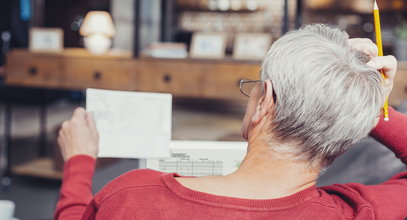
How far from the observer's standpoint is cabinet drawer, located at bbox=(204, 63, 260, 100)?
2.85m

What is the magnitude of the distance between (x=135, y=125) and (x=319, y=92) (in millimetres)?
534

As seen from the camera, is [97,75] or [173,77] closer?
[173,77]

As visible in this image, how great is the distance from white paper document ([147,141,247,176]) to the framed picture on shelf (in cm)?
187

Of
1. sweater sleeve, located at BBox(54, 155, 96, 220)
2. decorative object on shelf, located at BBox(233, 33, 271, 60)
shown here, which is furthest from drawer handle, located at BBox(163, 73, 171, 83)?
sweater sleeve, located at BBox(54, 155, 96, 220)

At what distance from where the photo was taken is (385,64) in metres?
0.89

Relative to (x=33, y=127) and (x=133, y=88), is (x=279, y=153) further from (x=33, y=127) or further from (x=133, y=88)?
(x=33, y=127)

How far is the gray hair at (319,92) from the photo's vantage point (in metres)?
0.76

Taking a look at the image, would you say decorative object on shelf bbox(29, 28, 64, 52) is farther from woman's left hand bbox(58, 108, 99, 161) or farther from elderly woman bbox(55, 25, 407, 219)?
elderly woman bbox(55, 25, 407, 219)

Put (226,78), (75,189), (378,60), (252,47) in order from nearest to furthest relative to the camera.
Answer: (378,60)
(75,189)
(226,78)
(252,47)

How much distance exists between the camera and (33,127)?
5.75 meters

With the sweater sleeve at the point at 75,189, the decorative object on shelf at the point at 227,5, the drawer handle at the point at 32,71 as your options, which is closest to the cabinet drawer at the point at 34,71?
the drawer handle at the point at 32,71

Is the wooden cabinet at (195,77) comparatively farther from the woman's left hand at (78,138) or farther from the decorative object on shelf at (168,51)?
the woman's left hand at (78,138)

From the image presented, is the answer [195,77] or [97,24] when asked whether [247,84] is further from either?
[97,24]

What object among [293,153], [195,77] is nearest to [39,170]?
[195,77]
